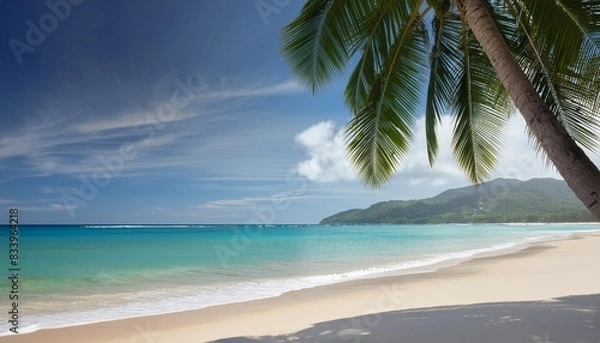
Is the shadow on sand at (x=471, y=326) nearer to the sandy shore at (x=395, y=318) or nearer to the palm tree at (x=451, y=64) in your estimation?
the sandy shore at (x=395, y=318)

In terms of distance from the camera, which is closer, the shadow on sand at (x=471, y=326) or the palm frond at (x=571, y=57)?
the palm frond at (x=571, y=57)

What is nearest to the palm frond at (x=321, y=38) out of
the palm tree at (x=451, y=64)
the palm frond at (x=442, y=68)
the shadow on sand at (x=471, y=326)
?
the palm tree at (x=451, y=64)

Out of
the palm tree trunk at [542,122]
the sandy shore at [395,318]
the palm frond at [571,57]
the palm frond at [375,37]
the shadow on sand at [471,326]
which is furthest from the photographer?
the palm frond at [375,37]

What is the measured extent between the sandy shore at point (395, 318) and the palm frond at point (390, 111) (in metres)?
2.31

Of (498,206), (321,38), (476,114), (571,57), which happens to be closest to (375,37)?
(321,38)

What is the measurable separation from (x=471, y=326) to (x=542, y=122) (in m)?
3.62

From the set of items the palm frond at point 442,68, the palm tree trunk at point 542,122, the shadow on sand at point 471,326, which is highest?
the palm frond at point 442,68

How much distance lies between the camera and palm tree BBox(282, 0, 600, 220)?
4012 millimetres

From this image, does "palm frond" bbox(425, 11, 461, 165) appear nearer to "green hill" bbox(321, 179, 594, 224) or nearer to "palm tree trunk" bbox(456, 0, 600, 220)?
"palm tree trunk" bbox(456, 0, 600, 220)

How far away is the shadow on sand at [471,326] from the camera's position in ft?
17.4

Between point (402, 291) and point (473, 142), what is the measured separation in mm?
3975

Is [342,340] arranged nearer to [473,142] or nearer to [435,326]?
[435,326]

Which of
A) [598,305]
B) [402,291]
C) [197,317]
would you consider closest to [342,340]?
[197,317]

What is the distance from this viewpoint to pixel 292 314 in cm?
782
